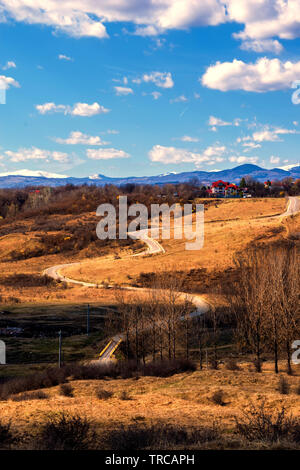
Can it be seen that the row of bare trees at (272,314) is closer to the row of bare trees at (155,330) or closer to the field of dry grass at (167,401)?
the row of bare trees at (155,330)

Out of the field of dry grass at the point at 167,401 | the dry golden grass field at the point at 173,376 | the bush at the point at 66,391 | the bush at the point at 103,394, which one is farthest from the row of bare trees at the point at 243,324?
the bush at the point at 103,394

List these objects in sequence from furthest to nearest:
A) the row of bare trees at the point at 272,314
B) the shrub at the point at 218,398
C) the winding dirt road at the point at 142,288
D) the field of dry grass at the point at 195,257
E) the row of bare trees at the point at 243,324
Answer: the field of dry grass at the point at 195,257, the winding dirt road at the point at 142,288, the row of bare trees at the point at 243,324, the row of bare trees at the point at 272,314, the shrub at the point at 218,398

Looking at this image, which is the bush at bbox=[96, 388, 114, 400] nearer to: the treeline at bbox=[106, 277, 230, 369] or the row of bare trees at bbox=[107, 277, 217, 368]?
the treeline at bbox=[106, 277, 230, 369]

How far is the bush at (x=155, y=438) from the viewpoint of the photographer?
13.9 m

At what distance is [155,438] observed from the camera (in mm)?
14617

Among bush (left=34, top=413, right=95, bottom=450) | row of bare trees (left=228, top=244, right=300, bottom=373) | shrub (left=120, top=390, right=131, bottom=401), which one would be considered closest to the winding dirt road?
row of bare trees (left=228, top=244, right=300, bottom=373)

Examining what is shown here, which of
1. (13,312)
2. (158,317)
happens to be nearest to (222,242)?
(13,312)

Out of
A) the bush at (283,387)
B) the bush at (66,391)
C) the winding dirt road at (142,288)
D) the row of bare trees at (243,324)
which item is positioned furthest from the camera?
the winding dirt road at (142,288)

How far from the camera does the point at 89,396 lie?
2453cm

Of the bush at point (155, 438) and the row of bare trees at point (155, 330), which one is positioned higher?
the bush at point (155, 438)
